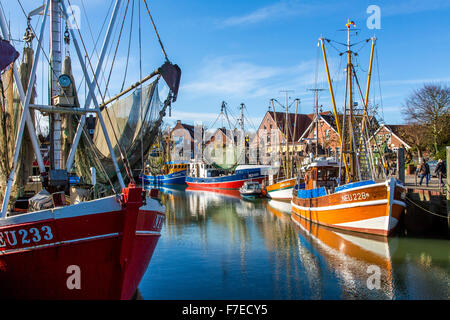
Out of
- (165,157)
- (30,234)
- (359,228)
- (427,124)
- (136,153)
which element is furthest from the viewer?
(165,157)

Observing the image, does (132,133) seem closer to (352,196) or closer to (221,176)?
(352,196)

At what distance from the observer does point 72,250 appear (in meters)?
8.47

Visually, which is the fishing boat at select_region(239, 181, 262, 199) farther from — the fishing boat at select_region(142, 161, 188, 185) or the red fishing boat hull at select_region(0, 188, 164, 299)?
the red fishing boat hull at select_region(0, 188, 164, 299)

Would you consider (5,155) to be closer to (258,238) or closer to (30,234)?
(30,234)

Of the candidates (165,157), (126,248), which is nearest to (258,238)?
(126,248)

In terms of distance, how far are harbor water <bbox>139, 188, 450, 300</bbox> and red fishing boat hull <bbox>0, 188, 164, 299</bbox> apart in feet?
8.91

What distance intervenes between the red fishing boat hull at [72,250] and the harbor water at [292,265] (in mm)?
2717

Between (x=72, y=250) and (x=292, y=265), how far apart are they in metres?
8.42

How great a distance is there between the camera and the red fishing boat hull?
8383mm

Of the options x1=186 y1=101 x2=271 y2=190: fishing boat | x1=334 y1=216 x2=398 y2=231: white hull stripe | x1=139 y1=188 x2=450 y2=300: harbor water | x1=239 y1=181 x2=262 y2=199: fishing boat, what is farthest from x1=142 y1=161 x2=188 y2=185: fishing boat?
x1=334 y1=216 x2=398 y2=231: white hull stripe

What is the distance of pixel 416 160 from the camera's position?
42312mm

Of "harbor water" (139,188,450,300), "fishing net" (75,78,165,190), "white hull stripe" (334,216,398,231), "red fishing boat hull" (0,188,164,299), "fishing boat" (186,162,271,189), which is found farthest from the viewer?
"fishing boat" (186,162,271,189)

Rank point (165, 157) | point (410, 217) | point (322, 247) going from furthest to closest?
1. point (165, 157)
2. point (410, 217)
3. point (322, 247)
